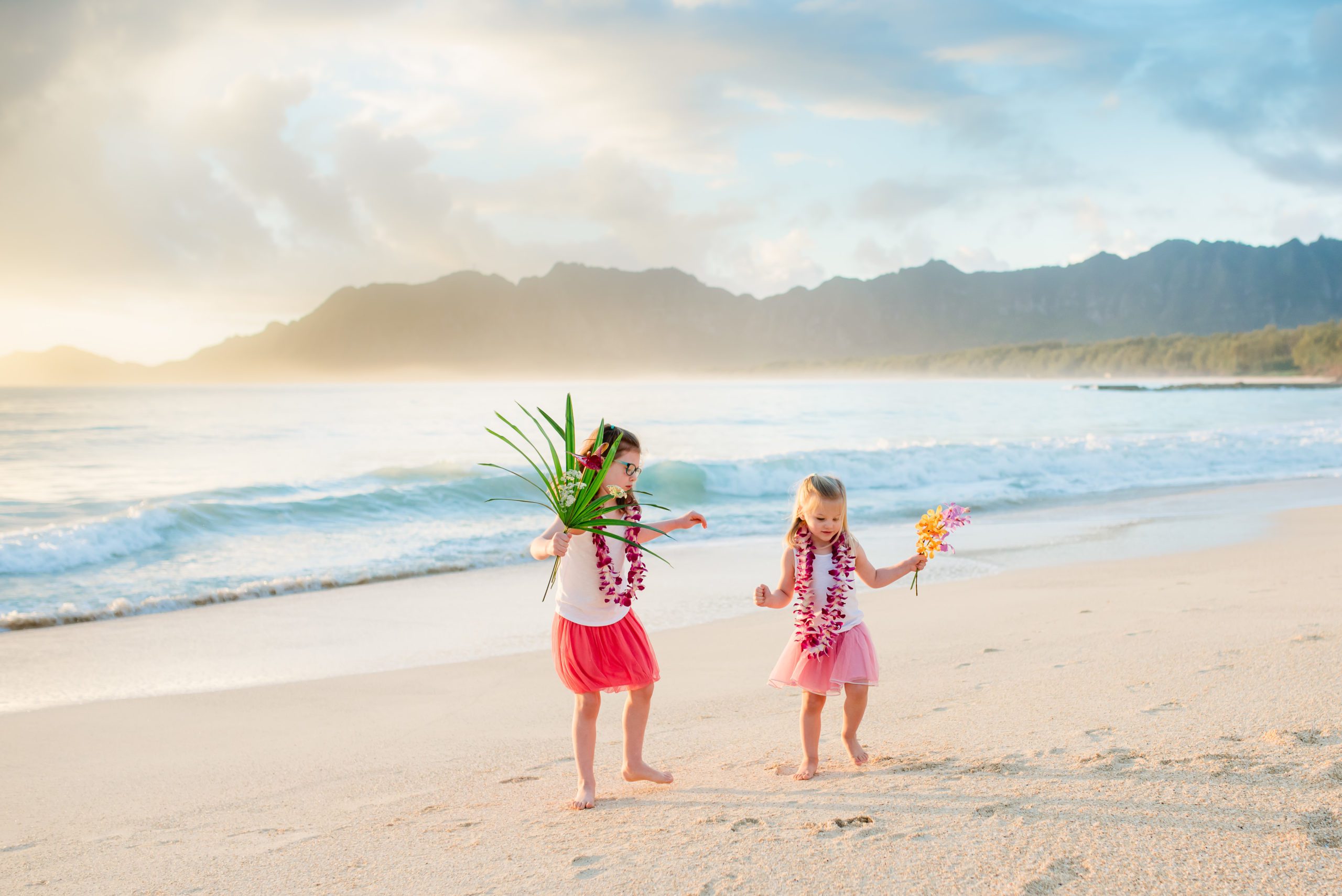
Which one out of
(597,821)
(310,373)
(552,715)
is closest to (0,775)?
(552,715)

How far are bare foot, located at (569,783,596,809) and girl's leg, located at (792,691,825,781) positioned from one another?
848mm

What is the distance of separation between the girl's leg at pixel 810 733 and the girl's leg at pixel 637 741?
22.7 inches

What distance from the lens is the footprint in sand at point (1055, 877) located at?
99.7 inches

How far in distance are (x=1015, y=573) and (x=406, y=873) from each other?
769 cm

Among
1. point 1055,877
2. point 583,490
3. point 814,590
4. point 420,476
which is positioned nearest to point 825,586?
point 814,590

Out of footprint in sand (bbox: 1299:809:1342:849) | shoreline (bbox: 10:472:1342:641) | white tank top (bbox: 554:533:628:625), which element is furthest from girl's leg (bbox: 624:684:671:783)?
shoreline (bbox: 10:472:1342:641)

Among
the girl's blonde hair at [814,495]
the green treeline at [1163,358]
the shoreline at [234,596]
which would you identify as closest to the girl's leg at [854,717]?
the girl's blonde hair at [814,495]

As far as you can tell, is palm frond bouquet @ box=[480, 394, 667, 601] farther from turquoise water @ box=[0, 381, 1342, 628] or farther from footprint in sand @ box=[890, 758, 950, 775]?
turquoise water @ box=[0, 381, 1342, 628]

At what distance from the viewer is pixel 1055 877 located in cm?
259

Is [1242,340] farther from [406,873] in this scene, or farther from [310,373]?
[310,373]

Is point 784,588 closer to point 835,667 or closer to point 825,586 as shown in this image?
point 825,586

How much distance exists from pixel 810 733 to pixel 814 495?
1.01 metres

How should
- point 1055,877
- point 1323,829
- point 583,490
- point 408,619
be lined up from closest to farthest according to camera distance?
point 1055,877 < point 1323,829 < point 583,490 < point 408,619

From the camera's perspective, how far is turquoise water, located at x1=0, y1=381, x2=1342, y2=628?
1084 cm
